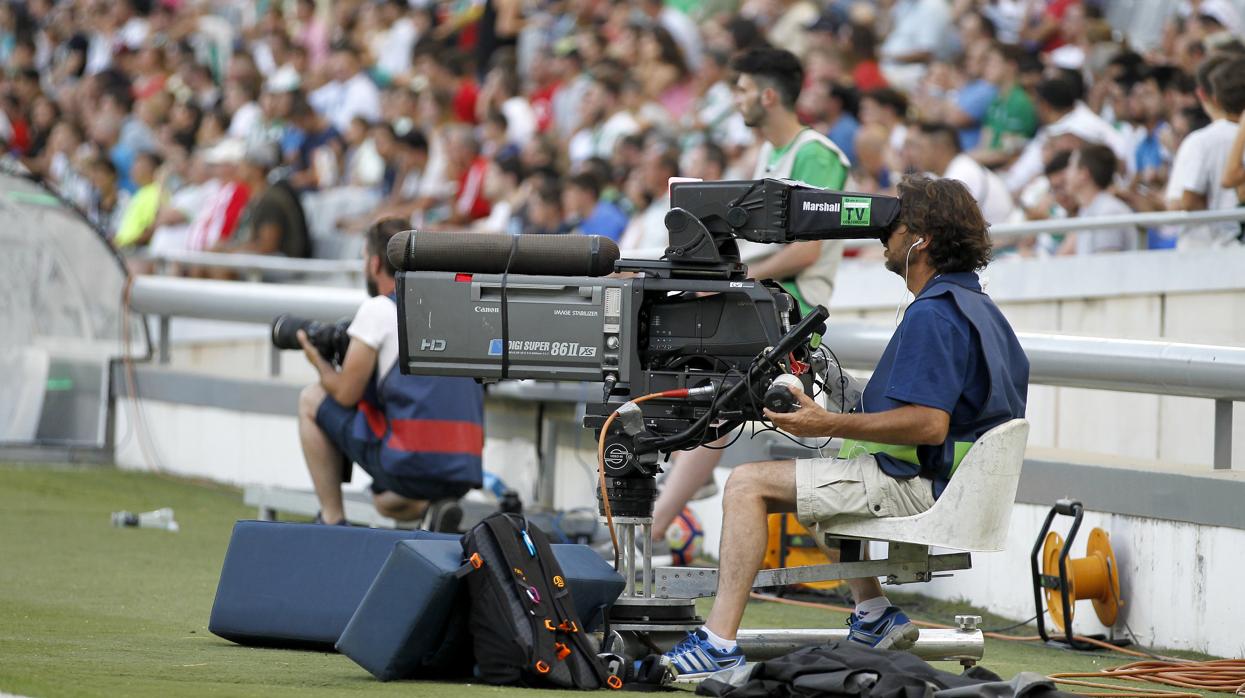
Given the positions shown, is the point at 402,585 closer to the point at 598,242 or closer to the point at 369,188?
the point at 598,242

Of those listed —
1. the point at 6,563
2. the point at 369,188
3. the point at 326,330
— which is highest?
the point at 369,188

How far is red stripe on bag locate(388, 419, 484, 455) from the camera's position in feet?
25.8

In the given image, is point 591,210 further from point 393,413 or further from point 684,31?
point 393,413

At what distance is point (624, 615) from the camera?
17.4ft

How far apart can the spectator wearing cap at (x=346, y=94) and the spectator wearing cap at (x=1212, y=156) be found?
358 inches

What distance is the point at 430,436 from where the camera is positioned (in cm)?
789

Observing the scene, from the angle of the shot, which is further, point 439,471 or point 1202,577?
point 439,471

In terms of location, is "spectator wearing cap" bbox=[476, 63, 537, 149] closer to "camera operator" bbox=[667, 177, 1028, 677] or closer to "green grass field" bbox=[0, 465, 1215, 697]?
"green grass field" bbox=[0, 465, 1215, 697]

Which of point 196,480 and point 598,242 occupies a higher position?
point 598,242

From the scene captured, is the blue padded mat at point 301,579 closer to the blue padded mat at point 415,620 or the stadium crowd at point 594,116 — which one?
the blue padded mat at point 415,620

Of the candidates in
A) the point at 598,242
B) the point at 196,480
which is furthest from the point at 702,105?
the point at 598,242

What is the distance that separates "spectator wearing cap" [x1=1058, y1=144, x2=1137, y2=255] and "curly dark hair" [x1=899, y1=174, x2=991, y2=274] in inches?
165

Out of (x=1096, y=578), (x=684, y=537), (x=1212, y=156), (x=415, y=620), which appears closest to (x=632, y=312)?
(x=415, y=620)

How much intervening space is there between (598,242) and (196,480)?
6457 mm
